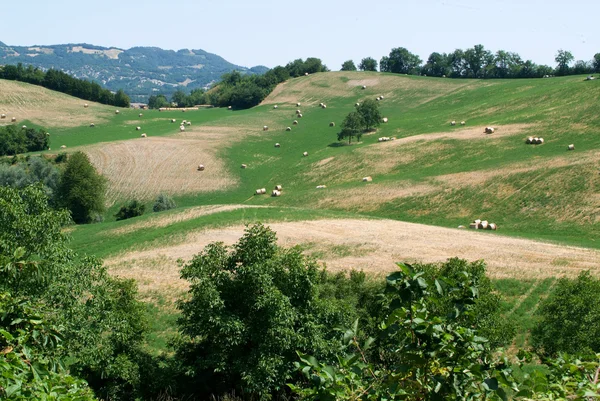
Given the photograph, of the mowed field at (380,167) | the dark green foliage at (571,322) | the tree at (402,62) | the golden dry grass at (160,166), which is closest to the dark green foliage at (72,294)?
the mowed field at (380,167)

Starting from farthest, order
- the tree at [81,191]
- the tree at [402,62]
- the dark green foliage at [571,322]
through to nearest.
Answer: the tree at [402,62] < the tree at [81,191] < the dark green foliage at [571,322]

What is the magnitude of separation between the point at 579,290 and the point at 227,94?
143683 mm

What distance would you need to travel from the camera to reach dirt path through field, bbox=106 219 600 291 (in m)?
39.5

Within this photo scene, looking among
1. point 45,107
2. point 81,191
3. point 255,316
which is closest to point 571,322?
point 255,316

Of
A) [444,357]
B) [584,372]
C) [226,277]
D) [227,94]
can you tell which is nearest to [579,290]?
[226,277]

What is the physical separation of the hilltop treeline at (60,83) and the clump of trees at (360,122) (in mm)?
83638

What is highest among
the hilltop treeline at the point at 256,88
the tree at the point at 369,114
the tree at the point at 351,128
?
the hilltop treeline at the point at 256,88

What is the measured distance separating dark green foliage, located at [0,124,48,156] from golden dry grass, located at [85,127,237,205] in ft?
39.2

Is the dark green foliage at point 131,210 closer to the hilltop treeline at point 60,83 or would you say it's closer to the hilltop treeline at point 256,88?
the hilltop treeline at point 256,88

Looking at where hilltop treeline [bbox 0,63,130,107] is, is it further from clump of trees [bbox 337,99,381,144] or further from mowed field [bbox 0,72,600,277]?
clump of trees [bbox 337,99,381,144]

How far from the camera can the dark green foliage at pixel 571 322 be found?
2445 cm

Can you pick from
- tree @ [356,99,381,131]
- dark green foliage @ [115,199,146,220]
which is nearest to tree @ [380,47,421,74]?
tree @ [356,99,381,131]

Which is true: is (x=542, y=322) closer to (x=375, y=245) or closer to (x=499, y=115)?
(x=375, y=245)

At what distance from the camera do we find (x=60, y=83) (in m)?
154
